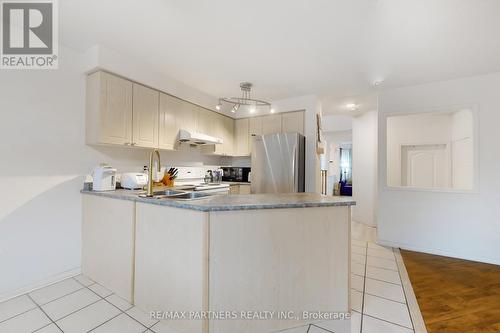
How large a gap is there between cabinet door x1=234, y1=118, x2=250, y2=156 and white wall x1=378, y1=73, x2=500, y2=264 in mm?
2252

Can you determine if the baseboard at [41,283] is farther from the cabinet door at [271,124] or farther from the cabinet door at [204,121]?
the cabinet door at [271,124]

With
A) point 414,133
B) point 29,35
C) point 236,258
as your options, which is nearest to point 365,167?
point 414,133

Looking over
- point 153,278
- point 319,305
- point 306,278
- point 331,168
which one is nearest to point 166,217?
point 153,278

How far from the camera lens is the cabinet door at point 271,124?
3.89m

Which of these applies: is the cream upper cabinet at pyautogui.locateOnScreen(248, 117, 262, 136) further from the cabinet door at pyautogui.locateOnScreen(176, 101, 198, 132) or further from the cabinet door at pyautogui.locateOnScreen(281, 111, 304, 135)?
the cabinet door at pyautogui.locateOnScreen(176, 101, 198, 132)

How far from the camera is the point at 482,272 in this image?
8.21ft

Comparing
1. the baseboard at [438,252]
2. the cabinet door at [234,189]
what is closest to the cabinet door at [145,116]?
the cabinet door at [234,189]

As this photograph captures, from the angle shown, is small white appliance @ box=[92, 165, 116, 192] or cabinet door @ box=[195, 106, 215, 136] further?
cabinet door @ box=[195, 106, 215, 136]

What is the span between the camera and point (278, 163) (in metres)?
3.29

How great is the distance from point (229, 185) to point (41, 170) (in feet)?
7.74

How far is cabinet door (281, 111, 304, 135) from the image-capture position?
3.68 meters

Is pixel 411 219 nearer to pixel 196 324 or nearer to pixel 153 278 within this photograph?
pixel 196 324

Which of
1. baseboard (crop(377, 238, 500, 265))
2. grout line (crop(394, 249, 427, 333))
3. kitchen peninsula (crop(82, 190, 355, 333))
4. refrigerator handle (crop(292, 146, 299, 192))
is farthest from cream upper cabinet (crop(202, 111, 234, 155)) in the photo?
grout line (crop(394, 249, 427, 333))

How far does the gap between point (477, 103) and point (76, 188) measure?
16.4 ft
